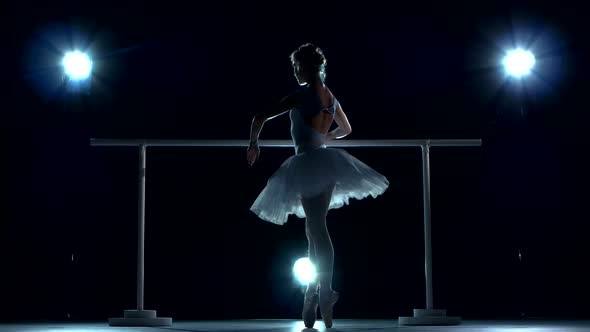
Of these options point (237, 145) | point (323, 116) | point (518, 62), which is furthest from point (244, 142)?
point (518, 62)

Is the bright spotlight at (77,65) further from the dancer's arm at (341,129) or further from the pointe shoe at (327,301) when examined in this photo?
the pointe shoe at (327,301)

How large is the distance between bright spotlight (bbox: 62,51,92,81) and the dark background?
0.19 ft

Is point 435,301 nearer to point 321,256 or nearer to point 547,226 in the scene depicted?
point 547,226

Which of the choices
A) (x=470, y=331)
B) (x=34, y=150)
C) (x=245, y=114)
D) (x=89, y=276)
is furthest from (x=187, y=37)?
(x=470, y=331)

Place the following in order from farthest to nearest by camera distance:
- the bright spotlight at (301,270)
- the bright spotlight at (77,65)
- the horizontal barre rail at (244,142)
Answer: the bright spotlight at (77,65)
the bright spotlight at (301,270)
the horizontal barre rail at (244,142)

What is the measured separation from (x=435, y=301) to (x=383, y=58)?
132cm

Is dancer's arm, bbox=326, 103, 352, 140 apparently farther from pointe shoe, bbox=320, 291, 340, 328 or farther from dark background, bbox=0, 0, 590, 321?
dark background, bbox=0, 0, 590, 321

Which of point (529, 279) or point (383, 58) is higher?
point (383, 58)

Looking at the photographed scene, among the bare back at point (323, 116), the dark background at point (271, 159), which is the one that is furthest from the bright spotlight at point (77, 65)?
the bare back at point (323, 116)

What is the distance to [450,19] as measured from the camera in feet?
16.6

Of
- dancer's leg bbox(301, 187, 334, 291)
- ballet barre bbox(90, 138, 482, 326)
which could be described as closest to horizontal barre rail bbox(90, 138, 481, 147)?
ballet barre bbox(90, 138, 482, 326)

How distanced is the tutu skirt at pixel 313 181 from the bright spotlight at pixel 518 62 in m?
1.80

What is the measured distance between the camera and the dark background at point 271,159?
4859 millimetres

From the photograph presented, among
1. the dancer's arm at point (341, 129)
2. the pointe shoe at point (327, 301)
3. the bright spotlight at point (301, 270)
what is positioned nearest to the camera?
the pointe shoe at point (327, 301)
